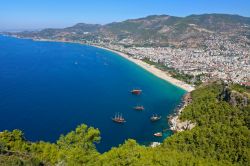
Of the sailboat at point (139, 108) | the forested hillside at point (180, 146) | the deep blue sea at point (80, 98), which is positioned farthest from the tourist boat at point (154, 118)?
the sailboat at point (139, 108)

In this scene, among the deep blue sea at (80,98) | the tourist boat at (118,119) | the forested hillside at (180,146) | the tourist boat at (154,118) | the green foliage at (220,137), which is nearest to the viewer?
the forested hillside at (180,146)

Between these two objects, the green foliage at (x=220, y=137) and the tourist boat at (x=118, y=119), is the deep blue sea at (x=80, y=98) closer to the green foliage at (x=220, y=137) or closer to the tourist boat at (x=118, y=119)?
the tourist boat at (x=118, y=119)

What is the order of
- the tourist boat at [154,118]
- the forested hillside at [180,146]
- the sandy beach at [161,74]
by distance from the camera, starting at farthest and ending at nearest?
1. the sandy beach at [161,74]
2. the tourist boat at [154,118]
3. the forested hillside at [180,146]

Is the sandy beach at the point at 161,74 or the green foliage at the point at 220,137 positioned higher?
the green foliage at the point at 220,137

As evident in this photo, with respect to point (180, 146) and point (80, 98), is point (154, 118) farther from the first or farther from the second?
point (180, 146)

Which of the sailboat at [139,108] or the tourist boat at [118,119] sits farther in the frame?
the sailboat at [139,108]

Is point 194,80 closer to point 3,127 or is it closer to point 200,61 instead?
point 200,61

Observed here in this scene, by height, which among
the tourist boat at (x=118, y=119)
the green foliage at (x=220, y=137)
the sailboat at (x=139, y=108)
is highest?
the green foliage at (x=220, y=137)
